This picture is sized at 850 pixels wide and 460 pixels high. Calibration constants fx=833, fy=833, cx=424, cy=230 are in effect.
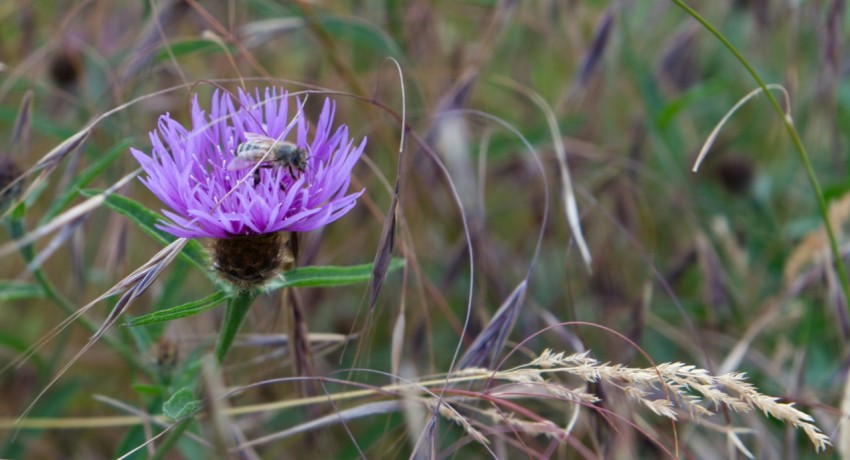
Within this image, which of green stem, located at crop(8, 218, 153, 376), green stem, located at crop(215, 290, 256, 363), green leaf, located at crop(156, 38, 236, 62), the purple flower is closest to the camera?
the purple flower

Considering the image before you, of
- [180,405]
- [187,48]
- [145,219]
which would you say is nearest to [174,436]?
[180,405]

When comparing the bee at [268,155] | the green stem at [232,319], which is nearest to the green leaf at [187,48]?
the bee at [268,155]

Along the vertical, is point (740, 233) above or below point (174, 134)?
below

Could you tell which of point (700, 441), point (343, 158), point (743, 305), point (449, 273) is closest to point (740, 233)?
point (743, 305)

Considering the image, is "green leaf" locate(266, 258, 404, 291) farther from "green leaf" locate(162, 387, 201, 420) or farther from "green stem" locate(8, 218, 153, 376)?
"green stem" locate(8, 218, 153, 376)

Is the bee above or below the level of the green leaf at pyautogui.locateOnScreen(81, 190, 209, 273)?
above

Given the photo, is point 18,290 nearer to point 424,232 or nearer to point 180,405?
point 180,405

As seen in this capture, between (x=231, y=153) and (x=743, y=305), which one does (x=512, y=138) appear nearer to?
(x=743, y=305)

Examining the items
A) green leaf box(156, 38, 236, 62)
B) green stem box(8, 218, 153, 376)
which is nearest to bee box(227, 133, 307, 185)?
green stem box(8, 218, 153, 376)
